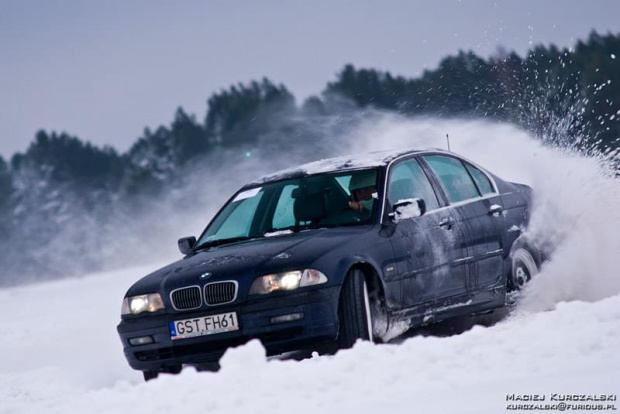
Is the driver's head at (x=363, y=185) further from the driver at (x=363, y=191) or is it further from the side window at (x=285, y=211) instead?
the side window at (x=285, y=211)

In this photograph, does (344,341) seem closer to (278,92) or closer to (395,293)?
(395,293)

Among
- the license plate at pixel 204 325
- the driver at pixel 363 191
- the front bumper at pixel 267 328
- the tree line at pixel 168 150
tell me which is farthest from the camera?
the tree line at pixel 168 150

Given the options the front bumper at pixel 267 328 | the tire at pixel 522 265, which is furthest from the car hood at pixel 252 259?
the tire at pixel 522 265

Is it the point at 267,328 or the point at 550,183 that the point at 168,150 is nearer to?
the point at 550,183

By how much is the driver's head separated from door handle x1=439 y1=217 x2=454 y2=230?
0.59 meters

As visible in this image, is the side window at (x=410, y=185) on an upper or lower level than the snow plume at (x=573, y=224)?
upper

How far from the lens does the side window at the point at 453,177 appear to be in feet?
29.7

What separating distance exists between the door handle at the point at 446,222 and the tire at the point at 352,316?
1.41 metres

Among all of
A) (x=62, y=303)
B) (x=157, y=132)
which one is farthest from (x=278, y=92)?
Result: (x=62, y=303)

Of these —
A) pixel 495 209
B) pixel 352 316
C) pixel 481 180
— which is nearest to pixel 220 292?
pixel 352 316

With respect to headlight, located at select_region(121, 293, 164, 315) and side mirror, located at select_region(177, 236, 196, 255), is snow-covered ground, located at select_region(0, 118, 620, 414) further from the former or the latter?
side mirror, located at select_region(177, 236, 196, 255)

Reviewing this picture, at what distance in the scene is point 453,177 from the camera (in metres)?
9.27

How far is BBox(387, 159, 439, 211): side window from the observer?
8.49 metres

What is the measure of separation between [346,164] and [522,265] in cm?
182
